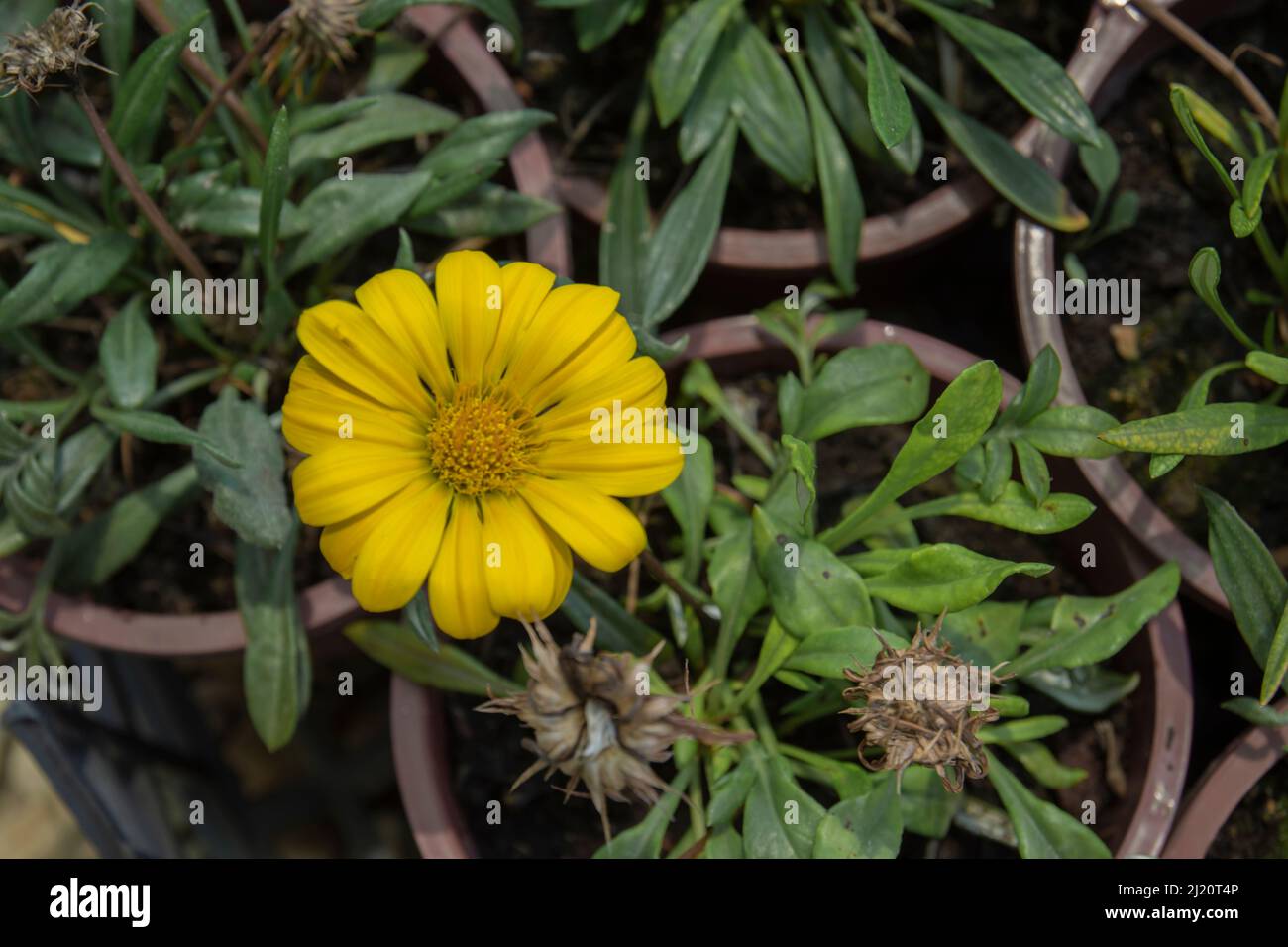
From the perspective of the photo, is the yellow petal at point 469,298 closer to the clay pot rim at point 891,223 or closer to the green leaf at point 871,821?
the clay pot rim at point 891,223

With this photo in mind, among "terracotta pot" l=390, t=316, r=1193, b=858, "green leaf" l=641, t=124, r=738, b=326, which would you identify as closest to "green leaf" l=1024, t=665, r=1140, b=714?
"terracotta pot" l=390, t=316, r=1193, b=858

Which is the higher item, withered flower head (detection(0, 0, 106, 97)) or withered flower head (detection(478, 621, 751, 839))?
withered flower head (detection(0, 0, 106, 97))

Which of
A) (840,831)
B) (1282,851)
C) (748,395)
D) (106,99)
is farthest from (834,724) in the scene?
(106,99)

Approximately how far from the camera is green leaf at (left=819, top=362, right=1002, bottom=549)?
4.11 feet

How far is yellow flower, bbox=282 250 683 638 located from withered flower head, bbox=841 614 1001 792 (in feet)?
0.91

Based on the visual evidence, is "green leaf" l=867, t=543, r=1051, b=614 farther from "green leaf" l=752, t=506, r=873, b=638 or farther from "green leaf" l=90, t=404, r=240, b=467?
"green leaf" l=90, t=404, r=240, b=467

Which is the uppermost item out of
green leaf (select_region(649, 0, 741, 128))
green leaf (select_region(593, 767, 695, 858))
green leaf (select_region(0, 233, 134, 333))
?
green leaf (select_region(649, 0, 741, 128))

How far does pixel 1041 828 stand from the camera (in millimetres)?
1442

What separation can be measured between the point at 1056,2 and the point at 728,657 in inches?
46.0

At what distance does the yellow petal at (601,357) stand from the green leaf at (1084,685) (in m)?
0.74

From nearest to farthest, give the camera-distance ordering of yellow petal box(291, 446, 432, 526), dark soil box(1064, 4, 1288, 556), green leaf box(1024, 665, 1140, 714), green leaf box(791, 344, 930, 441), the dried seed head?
yellow petal box(291, 446, 432, 526), the dried seed head, green leaf box(791, 344, 930, 441), green leaf box(1024, 665, 1140, 714), dark soil box(1064, 4, 1288, 556)

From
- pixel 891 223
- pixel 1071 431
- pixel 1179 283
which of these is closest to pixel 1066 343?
pixel 1179 283

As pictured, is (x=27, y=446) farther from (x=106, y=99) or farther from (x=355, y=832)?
(x=355, y=832)

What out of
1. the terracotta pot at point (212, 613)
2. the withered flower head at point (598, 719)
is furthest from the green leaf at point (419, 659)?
the withered flower head at point (598, 719)
